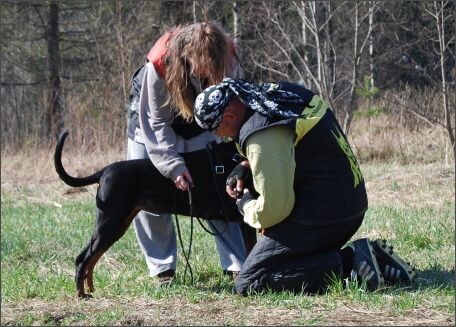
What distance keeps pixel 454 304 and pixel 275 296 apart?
109 cm

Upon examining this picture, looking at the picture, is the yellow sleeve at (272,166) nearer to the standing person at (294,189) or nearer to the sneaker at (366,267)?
the standing person at (294,189)

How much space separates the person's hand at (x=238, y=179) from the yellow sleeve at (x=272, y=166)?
1.24 feet

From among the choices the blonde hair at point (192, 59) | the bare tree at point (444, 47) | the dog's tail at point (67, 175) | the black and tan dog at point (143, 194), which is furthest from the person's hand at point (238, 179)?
the bare tree at point (444, 47)

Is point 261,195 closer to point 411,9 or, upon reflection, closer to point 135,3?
point 411,9

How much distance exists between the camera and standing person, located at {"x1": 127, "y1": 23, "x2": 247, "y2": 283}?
519 centimetres

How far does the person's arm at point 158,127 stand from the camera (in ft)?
17.4

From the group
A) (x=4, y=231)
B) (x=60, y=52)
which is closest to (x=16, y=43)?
(x=60, y=52)

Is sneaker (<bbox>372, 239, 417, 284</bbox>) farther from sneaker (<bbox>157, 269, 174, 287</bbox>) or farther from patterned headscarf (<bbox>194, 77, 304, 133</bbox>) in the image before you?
sneaker (<bbox>157, 269, 174, 287</bbox>)

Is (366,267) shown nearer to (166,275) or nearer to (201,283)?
(201,283)

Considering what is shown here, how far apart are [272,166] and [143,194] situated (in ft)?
3.86

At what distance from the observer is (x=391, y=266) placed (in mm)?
5051

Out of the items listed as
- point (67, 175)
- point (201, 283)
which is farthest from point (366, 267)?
point (67, 175)

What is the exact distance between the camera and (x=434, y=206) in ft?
30.0

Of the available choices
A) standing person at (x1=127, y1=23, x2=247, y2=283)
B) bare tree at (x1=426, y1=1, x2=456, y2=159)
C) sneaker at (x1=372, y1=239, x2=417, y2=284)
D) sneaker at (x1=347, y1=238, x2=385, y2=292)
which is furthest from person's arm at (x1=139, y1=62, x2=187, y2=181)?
bare tree at (x1=426, y1=1, x2=456, y2=159)
